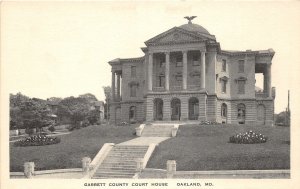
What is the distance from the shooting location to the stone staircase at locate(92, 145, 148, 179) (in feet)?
78.8

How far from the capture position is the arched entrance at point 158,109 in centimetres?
4631

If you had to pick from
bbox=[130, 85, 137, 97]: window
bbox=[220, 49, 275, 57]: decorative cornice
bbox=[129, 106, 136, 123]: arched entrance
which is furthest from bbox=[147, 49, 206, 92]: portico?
bbox=[129, 106, 136, 123]: arched entrance

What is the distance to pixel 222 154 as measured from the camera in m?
24.5

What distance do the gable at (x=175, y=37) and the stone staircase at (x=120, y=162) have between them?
1939cm

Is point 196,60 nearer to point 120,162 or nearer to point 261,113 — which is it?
point 261,113

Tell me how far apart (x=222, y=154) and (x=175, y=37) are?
74.1 ft

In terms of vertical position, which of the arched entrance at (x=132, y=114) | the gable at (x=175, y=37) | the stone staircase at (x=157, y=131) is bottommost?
the stone staircase at (x=157, y=131)

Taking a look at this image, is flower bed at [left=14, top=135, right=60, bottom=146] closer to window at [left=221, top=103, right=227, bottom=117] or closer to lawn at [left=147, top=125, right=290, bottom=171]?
lawn at [left=147, top=125, right=290, bottom=171]

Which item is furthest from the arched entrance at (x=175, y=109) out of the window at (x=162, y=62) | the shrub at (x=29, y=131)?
the shrub at (x=29, y=131)

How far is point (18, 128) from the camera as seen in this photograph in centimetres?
6022

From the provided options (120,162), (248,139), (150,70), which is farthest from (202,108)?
(120,162)

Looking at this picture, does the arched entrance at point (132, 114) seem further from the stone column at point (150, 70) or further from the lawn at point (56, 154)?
the lawn at point (56, 154)

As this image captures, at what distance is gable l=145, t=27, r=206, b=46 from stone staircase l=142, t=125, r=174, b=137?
1068 cm
